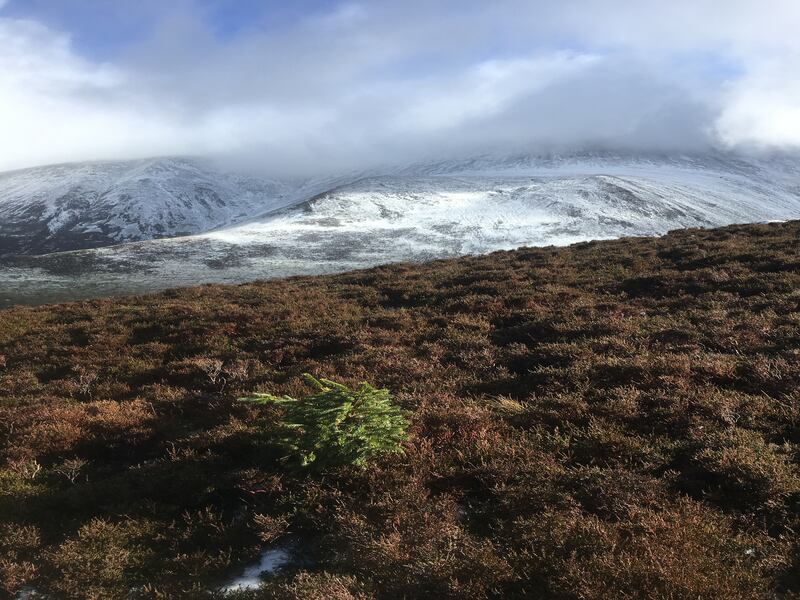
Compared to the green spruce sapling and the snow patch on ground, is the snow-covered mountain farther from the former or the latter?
the snow patch on ground

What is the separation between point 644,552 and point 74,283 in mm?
46423

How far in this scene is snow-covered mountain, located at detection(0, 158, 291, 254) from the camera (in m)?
142

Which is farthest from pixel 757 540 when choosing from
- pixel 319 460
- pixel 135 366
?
pixel 135 366

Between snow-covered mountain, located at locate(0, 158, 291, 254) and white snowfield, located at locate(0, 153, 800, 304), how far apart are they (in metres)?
62.2

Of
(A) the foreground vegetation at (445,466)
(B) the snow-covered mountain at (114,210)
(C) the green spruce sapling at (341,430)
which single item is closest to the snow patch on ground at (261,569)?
(A) the foreground vegetation at (445,466)

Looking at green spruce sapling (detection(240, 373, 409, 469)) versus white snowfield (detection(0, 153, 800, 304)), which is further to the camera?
white snowfield (detection(0, 153, 800, 304))

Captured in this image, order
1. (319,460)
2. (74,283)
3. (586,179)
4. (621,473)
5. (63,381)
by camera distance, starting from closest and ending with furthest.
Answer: (621,473), (319,460), (63,381), (74,283), (586,179)

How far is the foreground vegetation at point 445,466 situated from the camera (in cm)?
450

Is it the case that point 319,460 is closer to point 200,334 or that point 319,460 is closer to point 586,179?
point 200,334

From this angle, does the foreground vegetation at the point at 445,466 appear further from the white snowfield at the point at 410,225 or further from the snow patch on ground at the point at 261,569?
the white snowfield at the point at 410,225

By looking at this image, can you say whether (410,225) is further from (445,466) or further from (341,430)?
(445,466)

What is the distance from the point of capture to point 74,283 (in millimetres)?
40000

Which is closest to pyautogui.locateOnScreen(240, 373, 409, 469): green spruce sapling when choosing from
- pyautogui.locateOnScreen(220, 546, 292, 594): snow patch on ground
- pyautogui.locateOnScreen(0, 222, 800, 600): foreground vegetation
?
pyautogui.locateOnScreen(0, 222, 800, 600): foreground vegetation

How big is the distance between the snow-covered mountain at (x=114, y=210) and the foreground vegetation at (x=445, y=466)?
136 m
